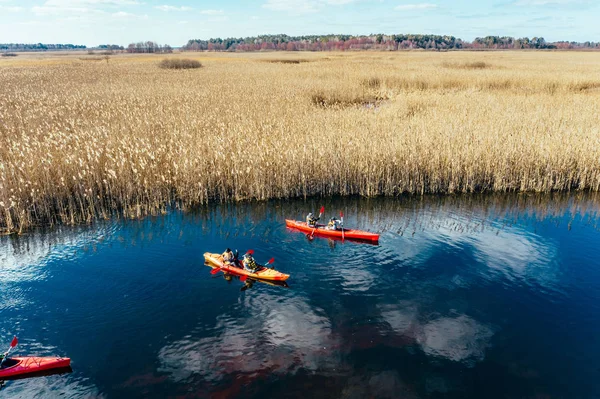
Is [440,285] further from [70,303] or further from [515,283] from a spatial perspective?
[70,303]

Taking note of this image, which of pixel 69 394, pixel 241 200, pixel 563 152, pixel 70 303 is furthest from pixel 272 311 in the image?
pixel 563 152

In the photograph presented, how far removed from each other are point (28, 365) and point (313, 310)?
7.84 metres

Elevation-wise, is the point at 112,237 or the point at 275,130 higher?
the point at 275,130

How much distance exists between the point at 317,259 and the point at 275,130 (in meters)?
13.4

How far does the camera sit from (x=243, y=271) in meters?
14.2

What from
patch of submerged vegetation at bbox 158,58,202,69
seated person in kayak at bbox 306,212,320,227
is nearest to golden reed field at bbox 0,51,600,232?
seated person in kayak at bbox 306,212,320,227

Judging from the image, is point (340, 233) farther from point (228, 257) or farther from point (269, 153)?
point (269, 153)

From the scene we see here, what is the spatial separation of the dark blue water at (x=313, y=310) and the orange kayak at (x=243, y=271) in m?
0.37

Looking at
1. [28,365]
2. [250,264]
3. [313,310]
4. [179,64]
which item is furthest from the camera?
[179,64]

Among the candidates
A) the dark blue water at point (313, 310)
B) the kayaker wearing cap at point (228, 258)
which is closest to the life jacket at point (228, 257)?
the kayaker wearing cap at point (228, 258)

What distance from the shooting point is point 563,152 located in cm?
2208

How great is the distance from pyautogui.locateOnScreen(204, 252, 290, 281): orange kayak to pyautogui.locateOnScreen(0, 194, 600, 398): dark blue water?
0.37m

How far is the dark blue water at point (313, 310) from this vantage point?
394 inches

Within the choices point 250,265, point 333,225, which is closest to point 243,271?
point 250,265
